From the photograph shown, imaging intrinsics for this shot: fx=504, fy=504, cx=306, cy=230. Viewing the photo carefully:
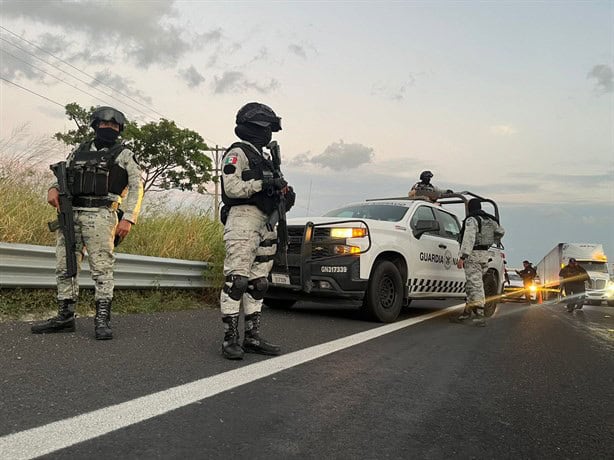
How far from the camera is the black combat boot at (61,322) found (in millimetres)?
3986

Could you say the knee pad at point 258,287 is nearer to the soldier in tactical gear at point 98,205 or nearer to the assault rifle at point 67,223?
the soldier in tactical gear at point 98,205

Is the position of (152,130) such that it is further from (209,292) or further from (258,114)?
(258,114)

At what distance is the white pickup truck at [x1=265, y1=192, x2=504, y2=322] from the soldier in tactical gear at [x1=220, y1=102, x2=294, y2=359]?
197 centimetres

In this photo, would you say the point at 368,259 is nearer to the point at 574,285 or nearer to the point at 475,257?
the point at 475,257

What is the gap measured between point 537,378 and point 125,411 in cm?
289

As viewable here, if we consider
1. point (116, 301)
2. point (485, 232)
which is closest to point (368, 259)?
point (485, 232)

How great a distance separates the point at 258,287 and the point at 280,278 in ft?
7.64

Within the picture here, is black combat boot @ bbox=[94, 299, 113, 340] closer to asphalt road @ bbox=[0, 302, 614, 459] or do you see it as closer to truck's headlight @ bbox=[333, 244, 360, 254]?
asphalt road @ bbox=[0, 302, 614, 459]

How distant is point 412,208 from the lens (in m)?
7.37

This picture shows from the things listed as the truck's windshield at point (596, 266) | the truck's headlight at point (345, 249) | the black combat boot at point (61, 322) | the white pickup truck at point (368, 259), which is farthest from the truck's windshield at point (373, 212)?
the truck's windshield at point (596, 266)

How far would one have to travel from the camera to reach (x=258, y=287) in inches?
156

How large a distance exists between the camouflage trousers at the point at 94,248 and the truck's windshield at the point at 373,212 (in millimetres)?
3763

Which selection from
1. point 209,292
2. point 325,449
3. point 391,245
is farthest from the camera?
point 209,292

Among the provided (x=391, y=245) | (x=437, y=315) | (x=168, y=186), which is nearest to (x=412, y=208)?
(x=391, y=245)
